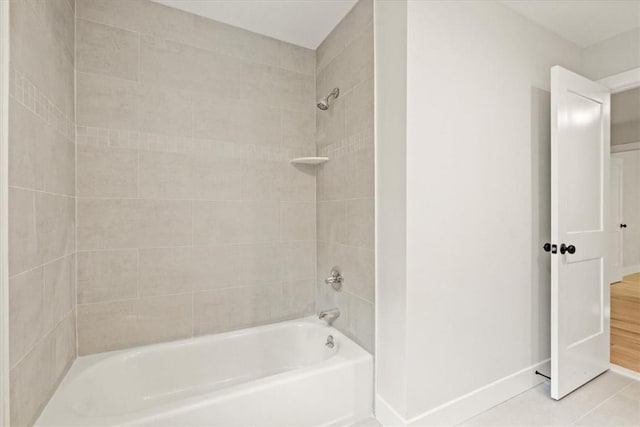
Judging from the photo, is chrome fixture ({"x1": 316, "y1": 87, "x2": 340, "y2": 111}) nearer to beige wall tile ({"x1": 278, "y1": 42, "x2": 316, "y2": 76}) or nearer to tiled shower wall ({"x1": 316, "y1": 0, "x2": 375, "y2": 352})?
tiled shower wall ({"x1": 316, "y1": 0, "x2": 375, "y2": 352})

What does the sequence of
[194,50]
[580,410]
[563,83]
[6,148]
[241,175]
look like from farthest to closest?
[241,175] → [194,50] → [563,83] → [580,410] → [6,148]

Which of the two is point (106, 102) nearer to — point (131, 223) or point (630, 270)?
point (131, 223)

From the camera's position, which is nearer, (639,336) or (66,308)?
(66,308)

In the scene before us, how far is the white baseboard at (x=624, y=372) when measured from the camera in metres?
2.04

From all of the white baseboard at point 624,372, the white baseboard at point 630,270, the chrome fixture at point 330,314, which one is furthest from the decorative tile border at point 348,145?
the white baseboard at point 630,270

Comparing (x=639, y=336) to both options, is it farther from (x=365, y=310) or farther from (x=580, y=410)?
(x=365, y=310)

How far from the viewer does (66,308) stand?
61.8 inches

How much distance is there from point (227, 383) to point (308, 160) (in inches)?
64.5

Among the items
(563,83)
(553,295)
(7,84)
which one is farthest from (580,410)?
(7,84)

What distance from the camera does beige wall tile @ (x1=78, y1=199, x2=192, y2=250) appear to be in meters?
1.73

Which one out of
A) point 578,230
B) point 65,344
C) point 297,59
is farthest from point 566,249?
point 65,344

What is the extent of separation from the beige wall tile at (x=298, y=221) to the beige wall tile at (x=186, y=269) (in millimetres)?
421

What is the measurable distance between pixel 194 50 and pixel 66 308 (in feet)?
5.69

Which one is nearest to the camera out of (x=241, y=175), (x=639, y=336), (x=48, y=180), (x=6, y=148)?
(x=6, y=148)
